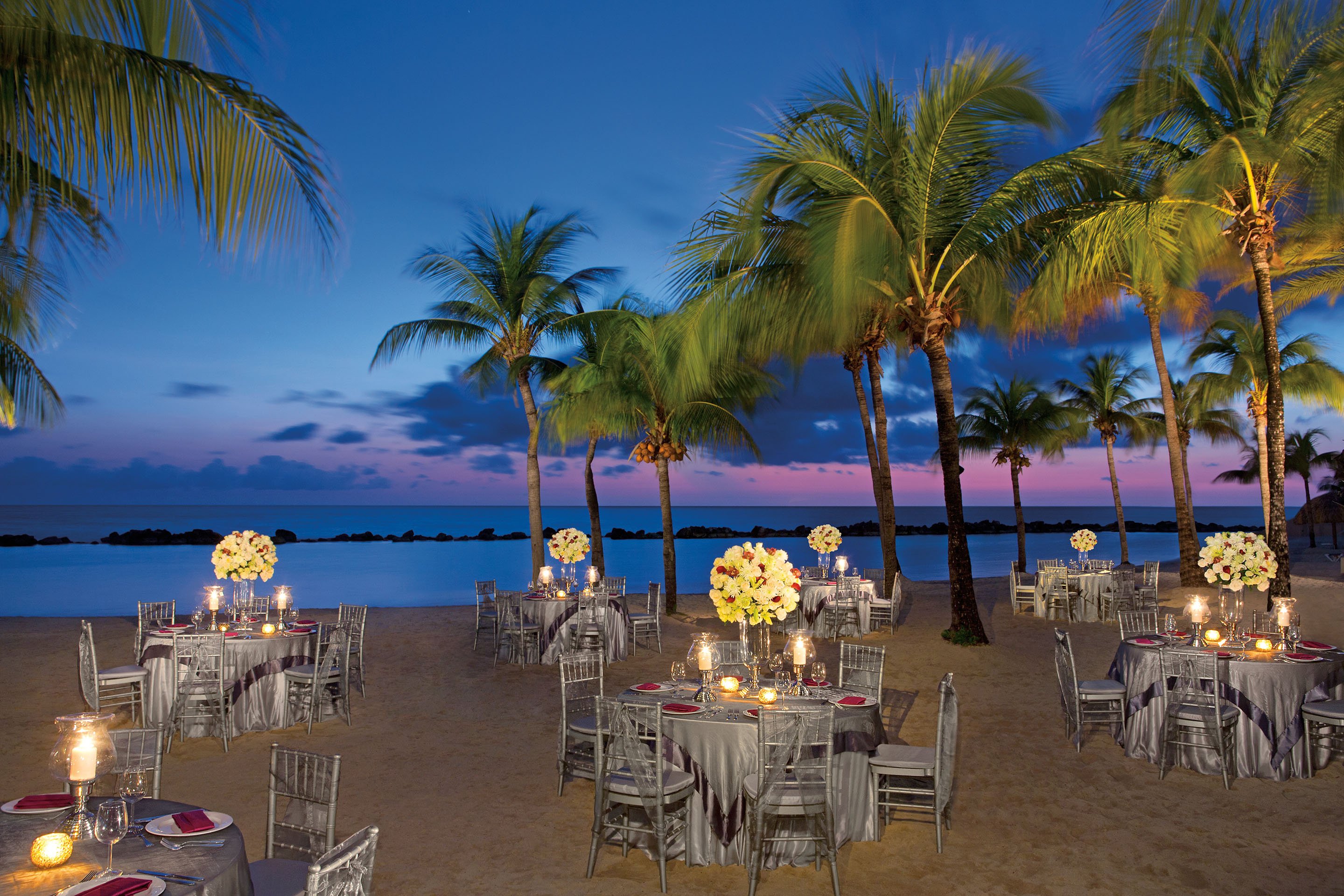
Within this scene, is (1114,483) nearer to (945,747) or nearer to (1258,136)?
(1258,136)

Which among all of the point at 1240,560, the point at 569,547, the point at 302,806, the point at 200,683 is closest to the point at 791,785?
the point at 302,806

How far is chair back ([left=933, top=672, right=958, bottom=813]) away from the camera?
16.3 ft

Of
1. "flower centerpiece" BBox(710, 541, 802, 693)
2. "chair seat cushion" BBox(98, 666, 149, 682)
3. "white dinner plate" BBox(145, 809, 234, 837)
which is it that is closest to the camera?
"white dinner plate" BBox(145, 809, 234, 837)

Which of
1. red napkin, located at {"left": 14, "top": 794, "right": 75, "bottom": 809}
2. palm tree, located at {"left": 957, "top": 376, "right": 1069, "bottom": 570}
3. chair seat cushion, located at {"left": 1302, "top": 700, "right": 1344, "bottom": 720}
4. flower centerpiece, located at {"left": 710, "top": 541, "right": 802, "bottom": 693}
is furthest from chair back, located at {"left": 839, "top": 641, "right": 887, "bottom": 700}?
palm tree, located at {"left": 957, "top": 376, "right": 1069, "bottom": 570}

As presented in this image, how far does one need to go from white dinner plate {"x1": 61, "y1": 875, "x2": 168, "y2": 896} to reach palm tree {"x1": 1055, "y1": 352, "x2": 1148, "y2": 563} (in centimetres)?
2538

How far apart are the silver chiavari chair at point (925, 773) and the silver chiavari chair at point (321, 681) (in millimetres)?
5310

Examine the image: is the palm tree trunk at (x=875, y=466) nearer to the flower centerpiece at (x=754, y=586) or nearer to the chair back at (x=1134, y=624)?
the chair back at (x=1134, y=624)

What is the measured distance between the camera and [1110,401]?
23.8 meters

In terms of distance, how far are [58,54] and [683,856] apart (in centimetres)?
526

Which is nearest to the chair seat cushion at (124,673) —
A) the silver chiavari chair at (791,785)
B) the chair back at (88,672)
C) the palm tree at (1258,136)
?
the chair back at (88,672)

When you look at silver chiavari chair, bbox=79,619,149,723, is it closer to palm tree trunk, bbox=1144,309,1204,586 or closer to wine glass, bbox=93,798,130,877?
wine glass, bbox=93,798,130,877

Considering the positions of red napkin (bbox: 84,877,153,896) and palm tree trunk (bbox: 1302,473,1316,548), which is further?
palm tree trunk (bbox: 1302,473,1316,548)

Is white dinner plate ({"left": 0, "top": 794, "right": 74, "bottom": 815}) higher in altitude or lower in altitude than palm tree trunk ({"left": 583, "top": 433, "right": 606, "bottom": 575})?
lower
